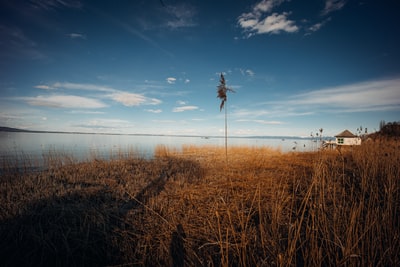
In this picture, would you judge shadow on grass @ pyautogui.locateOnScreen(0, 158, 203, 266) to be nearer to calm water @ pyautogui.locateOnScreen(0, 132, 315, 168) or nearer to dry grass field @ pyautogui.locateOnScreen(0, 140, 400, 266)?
dry grass field @ pyautogui.locateOnScreen(0, 140, 400, 266)

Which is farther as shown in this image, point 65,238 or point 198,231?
point 198,231

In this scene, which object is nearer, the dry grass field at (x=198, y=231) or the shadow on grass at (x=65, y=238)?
the dry grass field at (x=198, y=231)

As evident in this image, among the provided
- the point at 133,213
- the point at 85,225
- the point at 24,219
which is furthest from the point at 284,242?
the point at 24,219

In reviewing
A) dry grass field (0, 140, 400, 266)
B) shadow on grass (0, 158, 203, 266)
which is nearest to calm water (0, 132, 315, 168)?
dry grass field (0, 140, 400, 266)

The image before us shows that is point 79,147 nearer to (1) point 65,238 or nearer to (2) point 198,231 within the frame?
(1) point 65,238

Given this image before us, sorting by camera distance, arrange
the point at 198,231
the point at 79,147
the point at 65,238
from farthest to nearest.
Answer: the point at 79,147 → the point at 198,231 → the point at 65,238

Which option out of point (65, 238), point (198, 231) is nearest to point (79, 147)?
point (65, 238)

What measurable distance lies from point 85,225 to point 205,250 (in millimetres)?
1722

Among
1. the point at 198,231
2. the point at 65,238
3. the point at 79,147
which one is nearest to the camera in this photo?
the point at 65,238

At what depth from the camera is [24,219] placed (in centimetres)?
241

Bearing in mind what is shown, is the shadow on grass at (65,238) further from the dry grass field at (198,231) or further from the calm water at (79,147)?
the calm water at (79,147)

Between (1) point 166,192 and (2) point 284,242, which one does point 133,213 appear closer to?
(1) point 166,192

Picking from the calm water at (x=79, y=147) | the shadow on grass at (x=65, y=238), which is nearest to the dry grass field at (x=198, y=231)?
the shadow on grass at (x=65, y=238)

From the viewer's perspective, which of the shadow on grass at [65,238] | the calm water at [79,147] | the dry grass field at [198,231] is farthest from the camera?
the calm water at [79,147]
